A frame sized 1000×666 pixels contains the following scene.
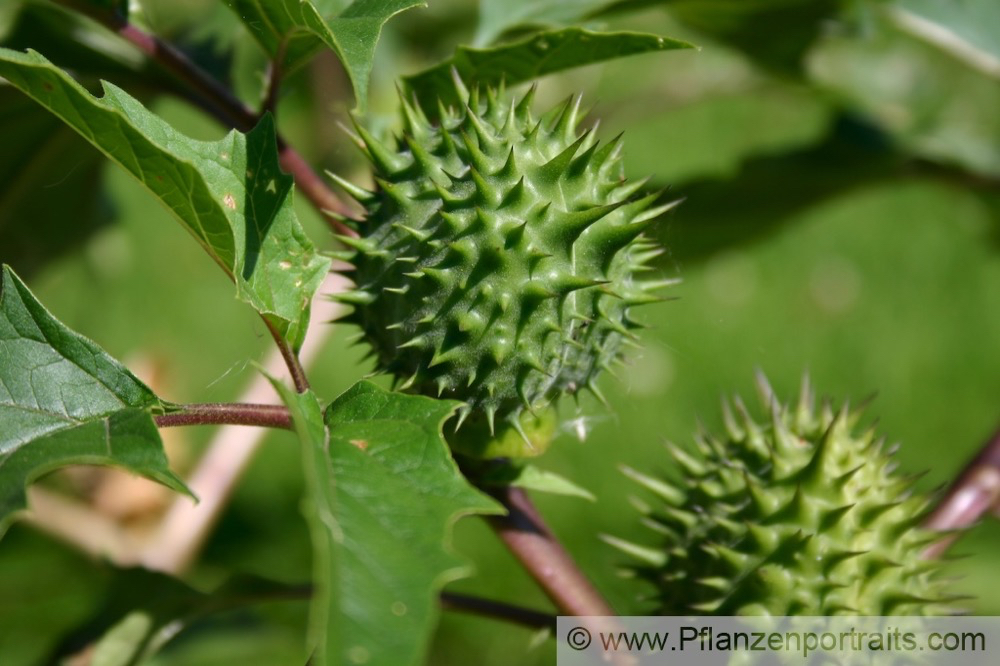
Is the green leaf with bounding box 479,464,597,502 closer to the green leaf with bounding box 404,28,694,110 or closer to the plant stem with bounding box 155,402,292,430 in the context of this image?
the plant stem with bounding box 155,402,292,430

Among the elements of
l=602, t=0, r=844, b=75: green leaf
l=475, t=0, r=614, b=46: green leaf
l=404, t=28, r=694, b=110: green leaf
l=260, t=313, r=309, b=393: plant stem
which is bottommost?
l=260, t=313, r=309, b=393: plant stem

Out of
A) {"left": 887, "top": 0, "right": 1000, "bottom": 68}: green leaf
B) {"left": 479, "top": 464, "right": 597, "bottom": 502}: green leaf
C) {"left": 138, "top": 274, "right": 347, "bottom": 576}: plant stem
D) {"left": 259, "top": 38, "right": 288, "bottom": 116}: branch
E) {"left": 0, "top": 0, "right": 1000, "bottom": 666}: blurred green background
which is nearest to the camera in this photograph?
{"left": 479, "top": 464, "right": 597, "bottom": 502}: green leaf

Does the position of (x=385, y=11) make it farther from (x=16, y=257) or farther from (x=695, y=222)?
(x=695, y=222)

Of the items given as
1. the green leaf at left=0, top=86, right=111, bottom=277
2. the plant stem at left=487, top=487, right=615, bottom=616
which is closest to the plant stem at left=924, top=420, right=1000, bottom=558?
the plant stem at left=487, top=487, right=615, bottom=616

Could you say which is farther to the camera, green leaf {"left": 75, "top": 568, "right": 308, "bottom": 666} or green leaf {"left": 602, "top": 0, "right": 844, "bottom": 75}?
green leaf {"left": 602, "top": 0, "right": 844, "bottom": 75}

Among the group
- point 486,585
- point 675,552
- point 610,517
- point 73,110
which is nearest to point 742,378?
point 610,517
